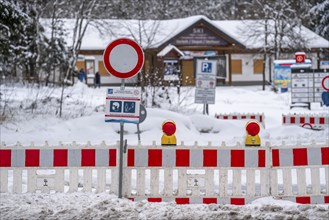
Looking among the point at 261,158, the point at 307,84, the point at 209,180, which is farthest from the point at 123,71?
the point at 307,84

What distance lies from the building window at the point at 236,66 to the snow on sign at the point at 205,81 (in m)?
34.4

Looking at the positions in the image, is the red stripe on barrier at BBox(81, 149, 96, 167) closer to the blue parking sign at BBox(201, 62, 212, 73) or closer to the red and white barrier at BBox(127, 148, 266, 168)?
the red and white barrier at BBox(127, 148, 266, 168)

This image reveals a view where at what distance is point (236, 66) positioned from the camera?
168 ft

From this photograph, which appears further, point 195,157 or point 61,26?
point 61,26

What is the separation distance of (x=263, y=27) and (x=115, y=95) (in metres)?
41.3

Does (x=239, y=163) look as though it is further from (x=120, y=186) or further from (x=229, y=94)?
(x=229, y=94)

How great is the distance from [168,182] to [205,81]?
976cm

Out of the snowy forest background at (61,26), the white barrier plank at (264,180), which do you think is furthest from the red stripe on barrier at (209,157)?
the snowy forest background at (61,26)

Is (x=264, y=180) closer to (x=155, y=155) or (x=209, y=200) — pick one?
(x=209, y=200)

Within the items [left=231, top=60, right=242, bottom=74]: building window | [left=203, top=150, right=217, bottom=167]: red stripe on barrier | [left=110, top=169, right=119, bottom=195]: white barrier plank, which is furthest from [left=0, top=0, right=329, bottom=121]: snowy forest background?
[left=203, top=150, right=217, bottom=167]: red stripe on barrier

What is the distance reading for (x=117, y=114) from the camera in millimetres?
7668

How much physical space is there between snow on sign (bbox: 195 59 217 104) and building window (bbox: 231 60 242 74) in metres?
34.4

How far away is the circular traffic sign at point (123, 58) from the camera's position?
7637mm

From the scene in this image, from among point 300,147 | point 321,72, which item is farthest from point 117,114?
point 321,72
